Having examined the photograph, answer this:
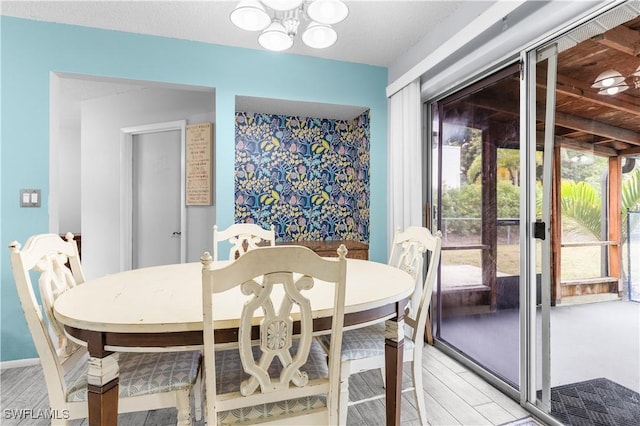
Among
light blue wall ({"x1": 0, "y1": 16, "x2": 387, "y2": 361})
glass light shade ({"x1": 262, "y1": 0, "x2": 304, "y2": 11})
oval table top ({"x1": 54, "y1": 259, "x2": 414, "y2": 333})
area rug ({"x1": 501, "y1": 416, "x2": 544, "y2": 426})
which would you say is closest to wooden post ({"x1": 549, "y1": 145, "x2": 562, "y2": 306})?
area rug ({"x1": 501, "y1": 416, "x2": 544, "y2": 426})

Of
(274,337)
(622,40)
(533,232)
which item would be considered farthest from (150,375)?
(622,40)

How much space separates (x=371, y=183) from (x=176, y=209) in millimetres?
2099

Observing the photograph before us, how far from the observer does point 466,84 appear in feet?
7.91

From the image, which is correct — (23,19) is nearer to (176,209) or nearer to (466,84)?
(176,209)

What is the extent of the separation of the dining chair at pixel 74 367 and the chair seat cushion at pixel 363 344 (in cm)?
65

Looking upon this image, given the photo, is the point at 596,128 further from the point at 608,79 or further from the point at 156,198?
the point at 156,198

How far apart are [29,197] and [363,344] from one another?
2.53 metres

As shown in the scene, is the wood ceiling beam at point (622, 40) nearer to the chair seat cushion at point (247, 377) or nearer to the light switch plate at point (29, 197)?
the chair seat cushion at point (247, 377)

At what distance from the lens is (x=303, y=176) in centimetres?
345

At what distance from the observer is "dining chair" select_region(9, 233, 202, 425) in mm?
1158

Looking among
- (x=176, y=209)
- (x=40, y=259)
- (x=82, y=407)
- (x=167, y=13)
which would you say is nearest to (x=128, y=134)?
(x=176, y=209)

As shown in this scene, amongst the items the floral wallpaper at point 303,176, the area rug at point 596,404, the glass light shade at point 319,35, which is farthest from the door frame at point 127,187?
the area rug at point 596,404

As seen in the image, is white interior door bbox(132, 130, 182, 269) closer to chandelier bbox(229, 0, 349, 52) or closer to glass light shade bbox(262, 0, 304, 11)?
chandelier bbox(229, 0, 349, 52)

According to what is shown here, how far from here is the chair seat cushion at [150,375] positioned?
47.5 inches
